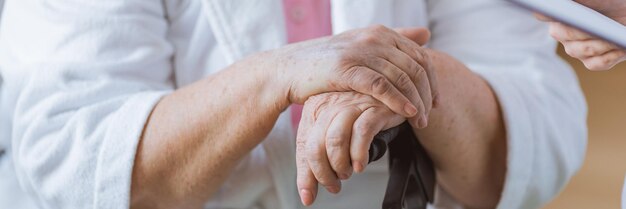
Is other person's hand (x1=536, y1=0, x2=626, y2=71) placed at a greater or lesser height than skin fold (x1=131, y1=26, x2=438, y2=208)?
greater

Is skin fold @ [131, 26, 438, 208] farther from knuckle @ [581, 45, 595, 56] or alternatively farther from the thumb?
knuckle @ [581, 45, 595, 56]

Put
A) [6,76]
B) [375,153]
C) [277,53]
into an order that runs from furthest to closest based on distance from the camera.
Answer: [6,76], [277,53], [375,153]

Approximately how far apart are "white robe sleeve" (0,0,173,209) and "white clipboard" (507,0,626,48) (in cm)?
33

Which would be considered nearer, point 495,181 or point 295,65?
point 295,65

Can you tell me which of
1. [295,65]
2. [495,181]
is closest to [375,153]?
[295,65]

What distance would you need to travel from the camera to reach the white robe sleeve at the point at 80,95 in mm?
619

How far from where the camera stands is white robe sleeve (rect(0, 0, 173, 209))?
0.62m

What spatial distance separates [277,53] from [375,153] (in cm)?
14

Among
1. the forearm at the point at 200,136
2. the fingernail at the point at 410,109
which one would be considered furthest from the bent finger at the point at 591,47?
the forearm at the point at 200,136

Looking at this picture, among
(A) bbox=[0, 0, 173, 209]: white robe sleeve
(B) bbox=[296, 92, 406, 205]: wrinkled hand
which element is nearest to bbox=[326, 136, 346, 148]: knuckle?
(B) bbox=[296, 92, 406, 205]: wrinkled hand

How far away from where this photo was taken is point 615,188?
0.52 metres

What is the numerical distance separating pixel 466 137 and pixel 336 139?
0.69 ft

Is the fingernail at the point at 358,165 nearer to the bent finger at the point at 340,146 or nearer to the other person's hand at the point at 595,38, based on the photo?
the bent finger at the point at 340,146

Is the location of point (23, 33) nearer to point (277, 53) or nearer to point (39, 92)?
point (39, 92)
